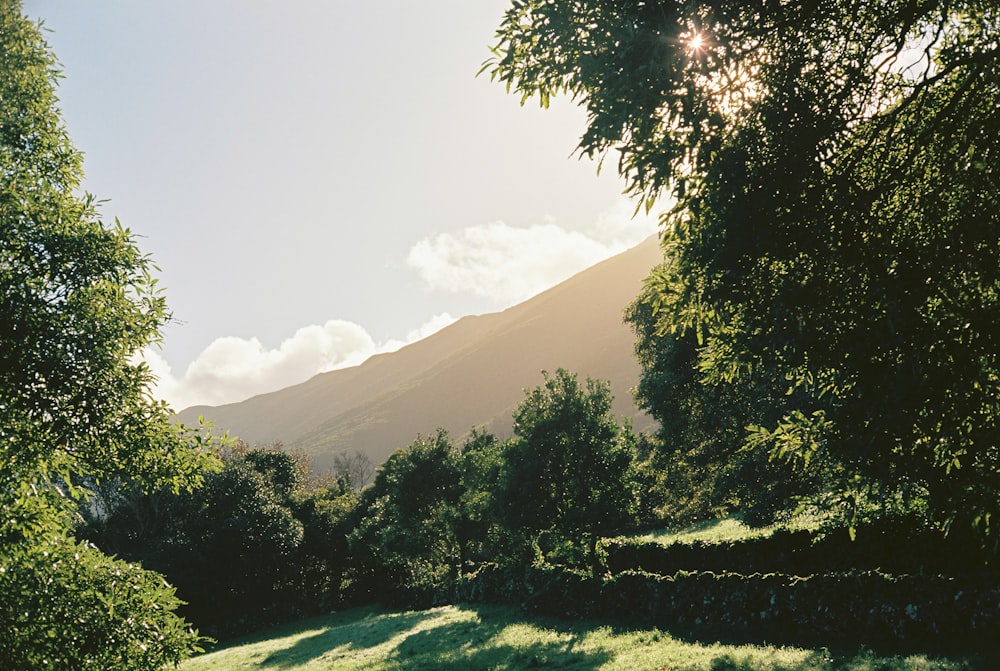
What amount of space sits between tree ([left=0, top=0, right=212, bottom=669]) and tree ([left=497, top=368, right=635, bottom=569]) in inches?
795

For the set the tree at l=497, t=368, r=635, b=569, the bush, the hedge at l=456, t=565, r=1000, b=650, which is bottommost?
the hedge at l=456, t=565, r=1000, b=650

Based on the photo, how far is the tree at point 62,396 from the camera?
8.04 metres

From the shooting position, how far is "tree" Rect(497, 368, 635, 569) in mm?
27094

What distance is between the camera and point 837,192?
7754 millimetres

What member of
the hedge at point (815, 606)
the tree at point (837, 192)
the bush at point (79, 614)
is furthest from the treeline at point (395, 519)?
the bush at point (79, 614)

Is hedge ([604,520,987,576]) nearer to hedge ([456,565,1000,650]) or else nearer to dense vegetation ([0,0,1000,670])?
hedge ([456,565,1000,650])

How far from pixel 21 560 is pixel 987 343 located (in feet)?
46.2

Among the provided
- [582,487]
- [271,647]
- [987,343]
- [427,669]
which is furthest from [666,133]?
[271,647]

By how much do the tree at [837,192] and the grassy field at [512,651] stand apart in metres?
7.43

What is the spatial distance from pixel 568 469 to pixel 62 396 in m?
22.9

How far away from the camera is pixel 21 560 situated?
26.2 ft

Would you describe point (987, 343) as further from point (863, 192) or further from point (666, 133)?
point (666, 133)

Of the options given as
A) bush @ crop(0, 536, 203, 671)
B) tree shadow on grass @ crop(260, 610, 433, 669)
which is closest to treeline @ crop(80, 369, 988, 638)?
tree shadow on grass @ crop(260, 610, 433, 669)

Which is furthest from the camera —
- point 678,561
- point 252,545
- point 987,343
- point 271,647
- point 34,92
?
point 252,545
